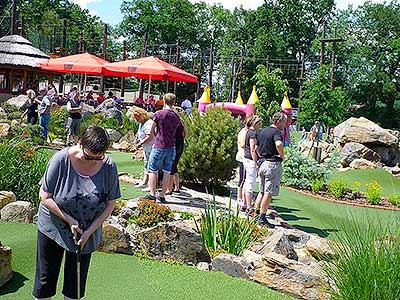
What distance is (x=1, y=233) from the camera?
554cm

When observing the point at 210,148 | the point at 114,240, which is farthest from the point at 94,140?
the point at 210,148

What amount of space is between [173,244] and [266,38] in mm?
48442

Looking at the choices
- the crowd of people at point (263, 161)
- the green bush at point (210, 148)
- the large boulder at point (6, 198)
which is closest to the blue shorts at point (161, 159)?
the crowd of people at point (263, 161)

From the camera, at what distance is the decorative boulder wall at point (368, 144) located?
62.8 ft

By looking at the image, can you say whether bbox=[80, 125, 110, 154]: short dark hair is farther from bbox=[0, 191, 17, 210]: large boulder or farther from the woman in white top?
the woman in white top

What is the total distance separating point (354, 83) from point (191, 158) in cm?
4236

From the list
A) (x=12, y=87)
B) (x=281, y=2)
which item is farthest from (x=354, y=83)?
(x=12, y=87)

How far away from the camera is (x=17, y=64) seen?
25844 mm

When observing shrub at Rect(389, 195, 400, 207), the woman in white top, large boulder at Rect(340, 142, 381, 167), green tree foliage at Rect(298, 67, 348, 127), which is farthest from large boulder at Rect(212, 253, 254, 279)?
green tree foliage at Rect(298, 67, 348, 127)

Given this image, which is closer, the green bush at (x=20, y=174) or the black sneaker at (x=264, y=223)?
the green bush at (x=20, y=174)

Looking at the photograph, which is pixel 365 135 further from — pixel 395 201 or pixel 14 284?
pixel 14 284

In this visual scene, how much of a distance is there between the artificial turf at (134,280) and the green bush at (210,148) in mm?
4157

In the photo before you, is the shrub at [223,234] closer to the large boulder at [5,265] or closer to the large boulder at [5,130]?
the large boulder at [5,265]

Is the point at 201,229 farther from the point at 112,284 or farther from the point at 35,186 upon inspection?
the point at 35,186
